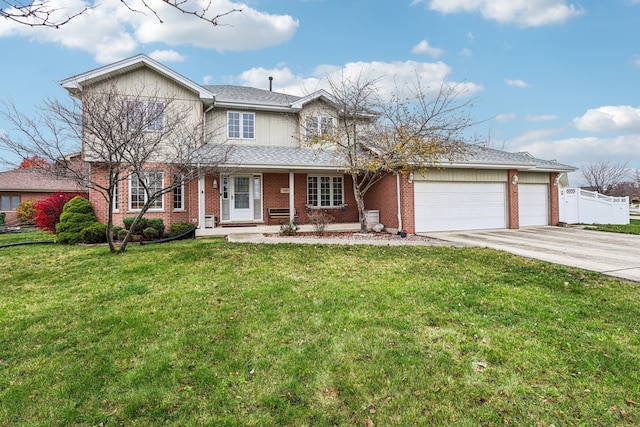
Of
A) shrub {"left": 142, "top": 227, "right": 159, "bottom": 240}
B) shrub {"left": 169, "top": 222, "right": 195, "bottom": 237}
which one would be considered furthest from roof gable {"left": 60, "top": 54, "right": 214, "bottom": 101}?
shrub {"left": 142, "top": 227, "right": 159, "bottom": 240}

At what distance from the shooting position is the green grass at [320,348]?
2547 mm

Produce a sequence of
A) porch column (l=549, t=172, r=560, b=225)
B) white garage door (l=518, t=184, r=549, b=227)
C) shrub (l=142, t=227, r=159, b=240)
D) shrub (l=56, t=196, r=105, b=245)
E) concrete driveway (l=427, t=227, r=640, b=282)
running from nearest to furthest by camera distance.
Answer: concrete driveway (l=427, t=227, r=640, b=282), shrub (l=56, t=196, r=105, b=245), shrub (l=142, t=227, r=159, b=240), white garage door (l=518, t=184, r=549, b=227), porch column (l=549, t=172, r=560, b=225)

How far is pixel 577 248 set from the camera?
9.17 m

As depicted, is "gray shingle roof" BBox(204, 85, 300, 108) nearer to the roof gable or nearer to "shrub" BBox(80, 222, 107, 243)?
the roof gable

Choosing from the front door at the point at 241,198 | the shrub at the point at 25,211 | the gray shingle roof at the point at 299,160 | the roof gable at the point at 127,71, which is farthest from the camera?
the shrub at the point at 25,211

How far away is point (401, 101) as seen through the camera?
12.2 meters

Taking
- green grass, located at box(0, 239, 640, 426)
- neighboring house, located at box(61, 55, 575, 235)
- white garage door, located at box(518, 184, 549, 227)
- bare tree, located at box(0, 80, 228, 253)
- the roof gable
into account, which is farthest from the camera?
white garage door, located at box(518, 184, 549, 227)

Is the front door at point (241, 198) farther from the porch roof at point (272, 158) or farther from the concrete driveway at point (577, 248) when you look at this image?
the concrete driveway at point (577, 248)

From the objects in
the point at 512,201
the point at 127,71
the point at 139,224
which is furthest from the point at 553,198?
the point at 127,71

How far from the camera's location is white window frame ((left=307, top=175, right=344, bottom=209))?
1516 centimetres

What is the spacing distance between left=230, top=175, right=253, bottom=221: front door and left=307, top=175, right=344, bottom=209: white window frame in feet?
8.91

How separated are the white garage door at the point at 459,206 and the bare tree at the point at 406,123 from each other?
1406 millimetres

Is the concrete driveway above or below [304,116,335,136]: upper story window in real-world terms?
below

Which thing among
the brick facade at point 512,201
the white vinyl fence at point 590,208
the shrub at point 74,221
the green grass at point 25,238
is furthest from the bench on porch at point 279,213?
the white vinyl fence at point 590,208
